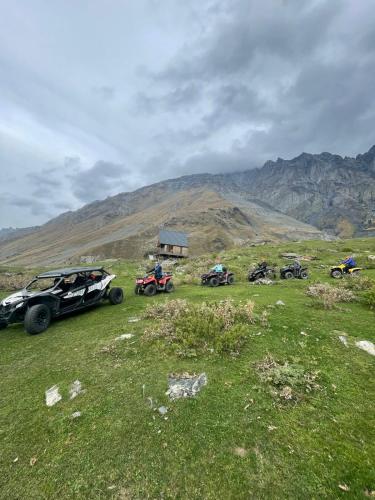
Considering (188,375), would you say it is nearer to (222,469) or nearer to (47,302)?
(222,469)

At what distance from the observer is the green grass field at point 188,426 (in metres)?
3.21

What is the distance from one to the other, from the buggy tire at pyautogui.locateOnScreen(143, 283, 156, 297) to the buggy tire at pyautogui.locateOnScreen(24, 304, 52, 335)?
5452 mm

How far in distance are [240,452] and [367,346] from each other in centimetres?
448

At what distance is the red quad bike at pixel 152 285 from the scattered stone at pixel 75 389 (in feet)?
27.3

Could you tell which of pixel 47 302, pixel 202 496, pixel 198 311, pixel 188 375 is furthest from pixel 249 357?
pixel 47 302

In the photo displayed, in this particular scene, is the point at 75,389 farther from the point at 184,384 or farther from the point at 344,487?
the point at 344,487

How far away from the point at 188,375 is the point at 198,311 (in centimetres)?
271

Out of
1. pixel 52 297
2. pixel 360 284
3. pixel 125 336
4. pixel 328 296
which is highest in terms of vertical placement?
pixel 52 297

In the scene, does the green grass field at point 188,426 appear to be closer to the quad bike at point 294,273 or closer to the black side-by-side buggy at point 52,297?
the black side-by-side buggy at point 52,297

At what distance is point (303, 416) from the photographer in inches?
162

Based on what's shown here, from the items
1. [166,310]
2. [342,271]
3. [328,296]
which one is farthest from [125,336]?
[342,271]

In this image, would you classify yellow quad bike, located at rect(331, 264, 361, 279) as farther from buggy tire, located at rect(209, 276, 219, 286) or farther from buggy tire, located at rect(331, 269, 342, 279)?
buggy tire, located at rect(209, 276, 219, 286)

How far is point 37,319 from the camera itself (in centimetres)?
852

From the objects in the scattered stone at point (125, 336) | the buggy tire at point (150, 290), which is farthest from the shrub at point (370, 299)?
the buggy tire at point (150, 290)
